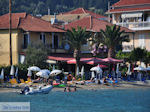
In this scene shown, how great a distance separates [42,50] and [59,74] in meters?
3.65

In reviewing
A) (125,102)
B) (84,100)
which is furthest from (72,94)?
(125,102)

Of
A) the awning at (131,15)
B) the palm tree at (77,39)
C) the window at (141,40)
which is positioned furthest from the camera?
the awning at (131,15)

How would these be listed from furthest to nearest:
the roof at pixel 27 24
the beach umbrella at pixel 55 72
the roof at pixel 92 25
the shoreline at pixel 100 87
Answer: the roof at pixel 92 25, the roof at pixel 27 24, the beach umbrella at pixel 55 72, the shoreline at pixel 100 87

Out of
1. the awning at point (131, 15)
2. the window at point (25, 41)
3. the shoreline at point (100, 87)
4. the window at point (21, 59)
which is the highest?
the awning at point (131, 15)

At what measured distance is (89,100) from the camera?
41625mm

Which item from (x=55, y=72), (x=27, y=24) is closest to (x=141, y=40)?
(x=27, y=24)

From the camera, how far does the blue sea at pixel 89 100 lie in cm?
3725

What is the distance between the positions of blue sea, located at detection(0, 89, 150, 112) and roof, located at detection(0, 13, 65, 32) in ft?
44.0

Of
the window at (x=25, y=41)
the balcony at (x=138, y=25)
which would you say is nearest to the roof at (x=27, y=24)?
the window at (x=25, y=41)

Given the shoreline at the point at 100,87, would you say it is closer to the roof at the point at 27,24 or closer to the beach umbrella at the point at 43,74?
the beach umbrella at the point at 43,74

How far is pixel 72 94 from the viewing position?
43812 mm

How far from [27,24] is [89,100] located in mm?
18296

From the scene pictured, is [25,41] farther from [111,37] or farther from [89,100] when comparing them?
[89,100]

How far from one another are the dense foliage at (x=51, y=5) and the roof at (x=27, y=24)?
44.2 metres
